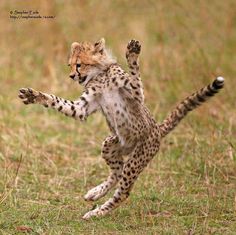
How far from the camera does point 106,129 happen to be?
909cm

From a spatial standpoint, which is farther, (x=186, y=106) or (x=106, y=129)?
(x=106, y=129)

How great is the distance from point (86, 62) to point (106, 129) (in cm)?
287

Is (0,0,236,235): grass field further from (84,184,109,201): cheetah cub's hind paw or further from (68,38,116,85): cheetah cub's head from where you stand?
(68,38,116,85): cheetah cub's head

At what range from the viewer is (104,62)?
6.32 meters

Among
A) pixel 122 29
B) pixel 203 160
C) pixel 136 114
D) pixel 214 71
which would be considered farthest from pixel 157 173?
pixel 122 29

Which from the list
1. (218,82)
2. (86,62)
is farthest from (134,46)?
(218,82)

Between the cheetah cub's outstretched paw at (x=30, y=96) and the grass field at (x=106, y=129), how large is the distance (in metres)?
0.90

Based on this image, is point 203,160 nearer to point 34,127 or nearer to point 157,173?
point 157,173

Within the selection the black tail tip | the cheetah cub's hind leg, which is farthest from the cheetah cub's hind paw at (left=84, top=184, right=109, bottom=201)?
the black tail tip

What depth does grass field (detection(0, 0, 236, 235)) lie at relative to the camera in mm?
6211

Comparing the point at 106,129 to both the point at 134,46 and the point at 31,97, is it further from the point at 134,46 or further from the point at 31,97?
the point at 31,97

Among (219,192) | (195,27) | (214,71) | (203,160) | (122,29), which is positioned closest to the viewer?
(219,192)

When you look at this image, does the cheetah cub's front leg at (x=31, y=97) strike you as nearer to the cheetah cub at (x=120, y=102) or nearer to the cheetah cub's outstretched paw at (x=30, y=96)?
the cheetah cub's outstretched paw at (x=30, y=96)

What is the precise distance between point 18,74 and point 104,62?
15.6 ft
